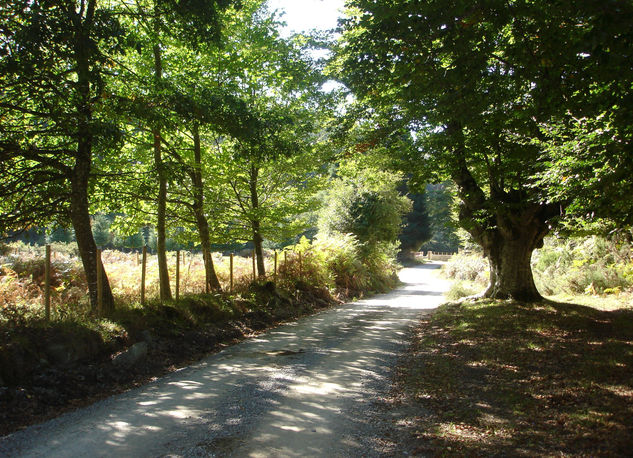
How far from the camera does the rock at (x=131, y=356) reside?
670cm

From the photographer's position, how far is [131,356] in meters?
6.89

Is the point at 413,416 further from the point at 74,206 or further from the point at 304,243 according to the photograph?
the point at 304,243

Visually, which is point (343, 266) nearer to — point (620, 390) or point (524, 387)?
point (524, 387)

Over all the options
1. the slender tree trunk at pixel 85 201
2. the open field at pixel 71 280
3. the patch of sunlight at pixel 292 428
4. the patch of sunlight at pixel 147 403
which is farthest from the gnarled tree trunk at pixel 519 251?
the slender tree trunk at pixel 85 201

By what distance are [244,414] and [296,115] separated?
1059cm

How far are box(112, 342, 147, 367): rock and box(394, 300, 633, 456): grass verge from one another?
4.35m

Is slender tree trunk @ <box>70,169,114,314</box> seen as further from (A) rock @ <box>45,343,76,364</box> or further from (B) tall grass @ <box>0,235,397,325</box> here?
(A) rock @ <box>45,343,76,364</box>

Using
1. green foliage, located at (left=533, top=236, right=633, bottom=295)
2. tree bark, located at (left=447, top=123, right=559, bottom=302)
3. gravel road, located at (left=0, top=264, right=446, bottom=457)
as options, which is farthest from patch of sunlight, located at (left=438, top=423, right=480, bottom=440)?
green foliage, located at (left=533, top=236, right=633, bottom=295)

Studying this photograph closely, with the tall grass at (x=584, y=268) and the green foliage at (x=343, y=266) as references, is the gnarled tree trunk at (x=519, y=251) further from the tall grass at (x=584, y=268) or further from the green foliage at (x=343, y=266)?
the green foliage at (x=343, y=266)

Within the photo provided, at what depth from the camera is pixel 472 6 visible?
5461mm

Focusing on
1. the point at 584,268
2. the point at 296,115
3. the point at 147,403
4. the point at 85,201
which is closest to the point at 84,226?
the point at 85,201

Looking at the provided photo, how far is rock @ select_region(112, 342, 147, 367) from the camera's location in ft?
22.0

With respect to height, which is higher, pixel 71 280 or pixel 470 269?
pixel 71 280

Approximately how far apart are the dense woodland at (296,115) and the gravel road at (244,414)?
10.2 ft
